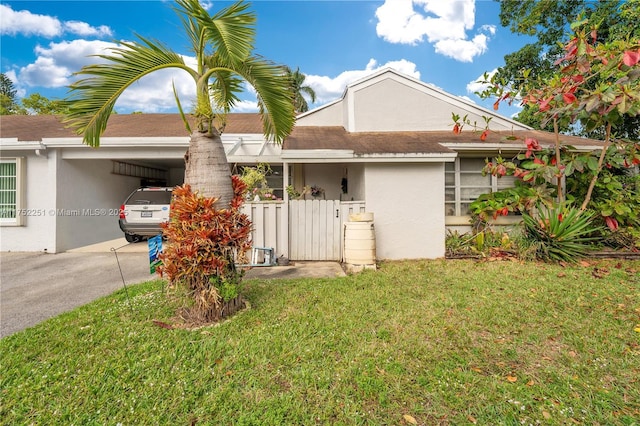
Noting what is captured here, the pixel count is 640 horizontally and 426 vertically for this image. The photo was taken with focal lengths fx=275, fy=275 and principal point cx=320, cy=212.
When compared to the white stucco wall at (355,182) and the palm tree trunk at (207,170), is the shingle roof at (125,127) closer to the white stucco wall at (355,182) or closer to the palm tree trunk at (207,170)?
the white stucco wall at (355,182)

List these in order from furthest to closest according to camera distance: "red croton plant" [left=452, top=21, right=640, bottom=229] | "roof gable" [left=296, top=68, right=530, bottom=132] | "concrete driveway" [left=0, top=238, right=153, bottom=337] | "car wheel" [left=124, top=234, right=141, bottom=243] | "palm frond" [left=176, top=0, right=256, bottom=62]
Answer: "roof gable" [left=296, top=68, right=530, bottom=132] → "car wheel" [left=124, top=234, right=141, bottom=243] → "red croton plant" [left=452, top=21, right=640, bottom=229] → "concrete driveway" [left=0, top=238, right=153, bottom=337] → "palm frond" [left=176, top=0, right=256, bottom=62]

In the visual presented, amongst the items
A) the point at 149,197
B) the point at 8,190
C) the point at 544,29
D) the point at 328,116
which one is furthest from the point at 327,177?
the point at 544,29

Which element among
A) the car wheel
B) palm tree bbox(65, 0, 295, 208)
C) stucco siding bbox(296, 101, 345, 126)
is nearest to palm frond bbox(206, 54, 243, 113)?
palm tree bbox(65, 0, 295, 208)

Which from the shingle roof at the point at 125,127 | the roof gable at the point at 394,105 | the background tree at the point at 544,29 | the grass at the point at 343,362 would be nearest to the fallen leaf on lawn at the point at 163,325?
the grass at the point at 343,362

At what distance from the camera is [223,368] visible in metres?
2.53

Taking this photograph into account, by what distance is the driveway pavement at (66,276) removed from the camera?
400cm

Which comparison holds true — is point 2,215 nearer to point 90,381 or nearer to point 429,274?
point 90,381

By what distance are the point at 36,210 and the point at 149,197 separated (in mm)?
2701

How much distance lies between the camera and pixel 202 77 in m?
3.44

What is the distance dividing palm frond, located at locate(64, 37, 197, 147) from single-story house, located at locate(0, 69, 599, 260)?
3.34 m

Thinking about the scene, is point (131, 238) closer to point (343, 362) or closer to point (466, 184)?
point (343, 362)

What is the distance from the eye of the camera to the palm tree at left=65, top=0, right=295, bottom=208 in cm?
313

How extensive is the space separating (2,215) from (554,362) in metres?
12.0

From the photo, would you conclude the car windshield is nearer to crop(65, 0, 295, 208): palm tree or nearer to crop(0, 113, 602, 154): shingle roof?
crop(0, 113, 602, 154): shingle roof
